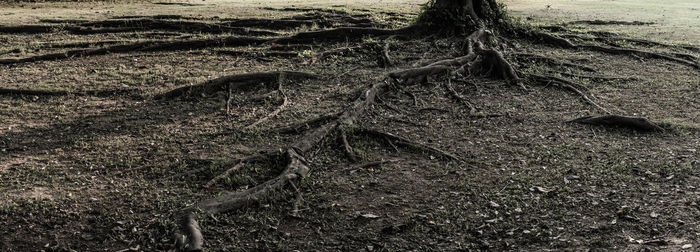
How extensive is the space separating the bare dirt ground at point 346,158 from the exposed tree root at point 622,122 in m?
0.14

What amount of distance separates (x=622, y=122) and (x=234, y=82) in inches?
225

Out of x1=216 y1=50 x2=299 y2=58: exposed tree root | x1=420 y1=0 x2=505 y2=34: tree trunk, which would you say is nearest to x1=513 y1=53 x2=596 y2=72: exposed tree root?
x1=420 y1=0 x2=505 y2=34: tree trunk

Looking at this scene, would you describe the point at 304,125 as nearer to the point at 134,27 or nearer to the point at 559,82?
the point at 559,82

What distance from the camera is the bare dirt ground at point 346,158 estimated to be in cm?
518

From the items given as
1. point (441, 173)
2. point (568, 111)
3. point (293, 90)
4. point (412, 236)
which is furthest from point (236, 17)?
point (412, 236)

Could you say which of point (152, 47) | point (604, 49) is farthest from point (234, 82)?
point (604, 49)

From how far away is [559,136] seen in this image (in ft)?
25.8

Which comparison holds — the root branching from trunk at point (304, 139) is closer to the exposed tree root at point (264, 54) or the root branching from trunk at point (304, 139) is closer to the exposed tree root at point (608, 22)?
the exposed tree root at point (264, 54)

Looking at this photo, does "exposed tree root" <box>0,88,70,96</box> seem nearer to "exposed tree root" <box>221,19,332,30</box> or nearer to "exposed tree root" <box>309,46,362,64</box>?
"exposed tree root" <box>309,46,362,64</box>

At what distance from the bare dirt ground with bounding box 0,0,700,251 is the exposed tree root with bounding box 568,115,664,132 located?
0.14 meters

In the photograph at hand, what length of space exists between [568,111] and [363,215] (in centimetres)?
483

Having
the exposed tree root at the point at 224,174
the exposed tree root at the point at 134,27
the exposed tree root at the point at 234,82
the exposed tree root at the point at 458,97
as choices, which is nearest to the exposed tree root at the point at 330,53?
the exposed tree root at the point at 234,82

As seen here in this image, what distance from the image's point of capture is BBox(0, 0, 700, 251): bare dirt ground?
5.18 meters

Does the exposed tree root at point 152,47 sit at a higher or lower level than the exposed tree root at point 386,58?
lower
